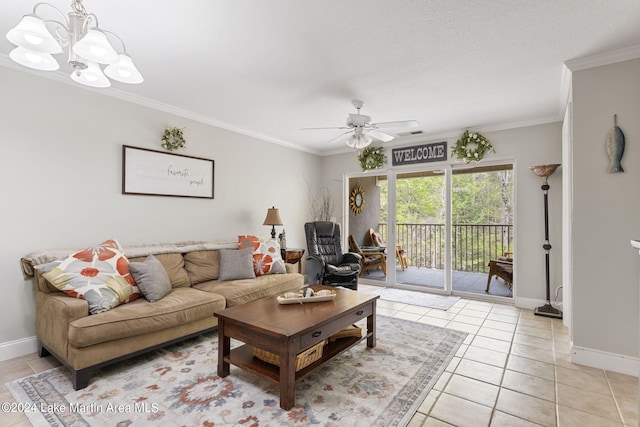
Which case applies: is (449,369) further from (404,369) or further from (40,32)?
(40,32)

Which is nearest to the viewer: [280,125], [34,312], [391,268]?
[34,312]

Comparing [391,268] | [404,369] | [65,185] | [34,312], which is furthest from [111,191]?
[391,268]

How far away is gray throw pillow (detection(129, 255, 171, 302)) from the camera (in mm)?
2701

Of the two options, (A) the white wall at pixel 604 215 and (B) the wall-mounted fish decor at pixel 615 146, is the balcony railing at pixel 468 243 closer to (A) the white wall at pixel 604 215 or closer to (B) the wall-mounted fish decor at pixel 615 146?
(A) the white wall at pixel 604 215

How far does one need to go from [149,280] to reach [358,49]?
2636 mm

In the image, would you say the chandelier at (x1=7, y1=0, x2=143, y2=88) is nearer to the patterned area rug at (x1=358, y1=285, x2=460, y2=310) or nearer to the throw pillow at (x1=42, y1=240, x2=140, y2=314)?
the throw pillow at (x1=42, y1=240, x2=140, y2=314)

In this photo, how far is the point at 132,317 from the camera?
2.33 m

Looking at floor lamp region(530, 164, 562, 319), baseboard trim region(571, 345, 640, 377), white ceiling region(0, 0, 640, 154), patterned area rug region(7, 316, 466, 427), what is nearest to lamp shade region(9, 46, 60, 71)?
white ceiling region(0, 0, 640, 154)

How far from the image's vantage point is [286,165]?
5.43m

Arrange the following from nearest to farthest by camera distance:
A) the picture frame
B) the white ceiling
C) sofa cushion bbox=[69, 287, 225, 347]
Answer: the white ceiling → sofa cushion bbox=[69, 287, 225, 347] → the picture frame

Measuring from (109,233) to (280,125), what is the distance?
99.6 inches

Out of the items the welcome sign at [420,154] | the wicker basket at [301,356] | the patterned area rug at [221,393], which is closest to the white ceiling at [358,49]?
Result: the welcome sign at [420,154]

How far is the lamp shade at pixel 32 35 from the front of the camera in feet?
4.67

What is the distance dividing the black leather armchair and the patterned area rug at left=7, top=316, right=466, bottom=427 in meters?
1.49
